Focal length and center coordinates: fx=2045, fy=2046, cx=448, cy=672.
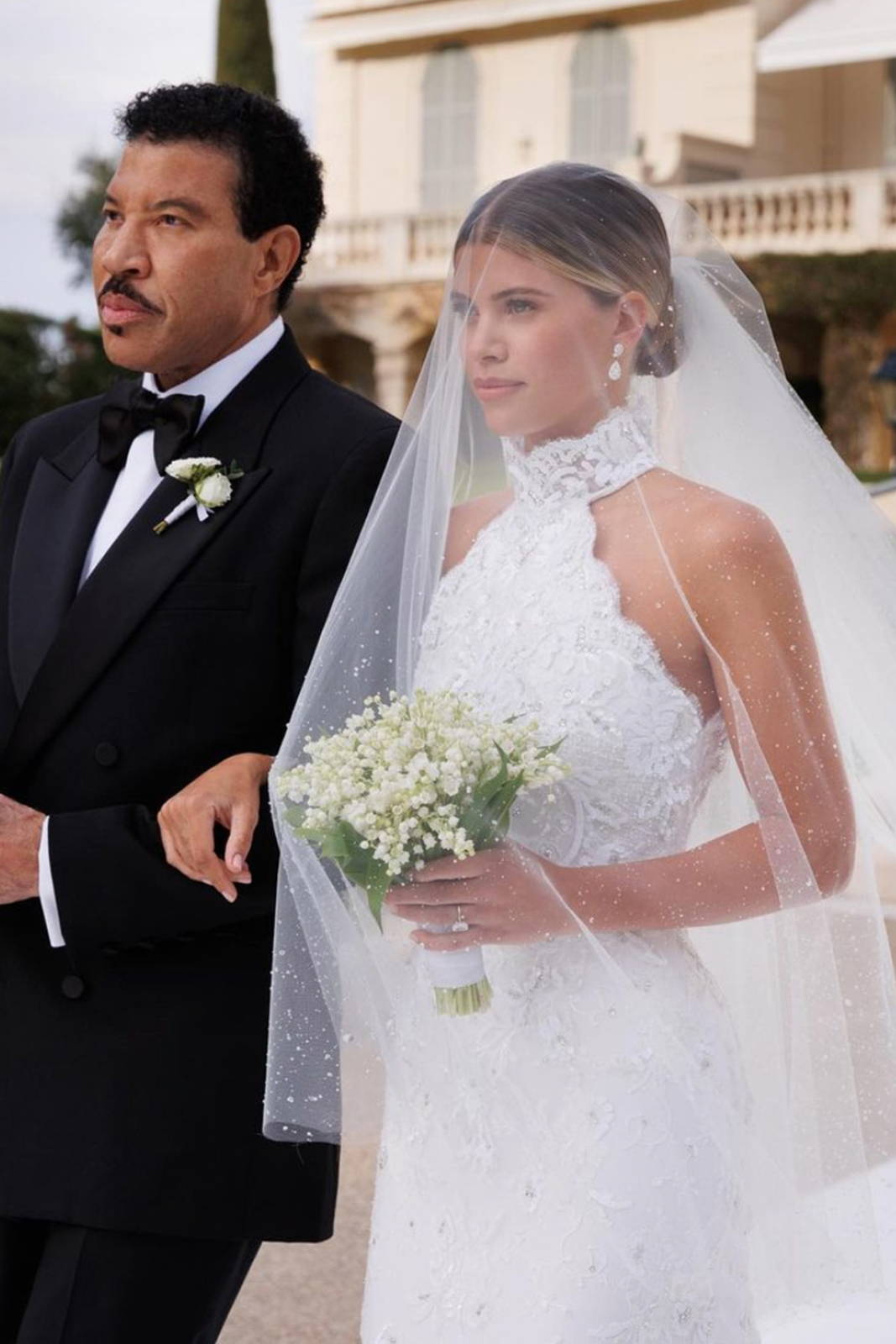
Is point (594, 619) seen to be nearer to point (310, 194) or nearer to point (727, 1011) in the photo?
point (727, 1011)

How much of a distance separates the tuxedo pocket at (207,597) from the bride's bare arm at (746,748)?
1.83ft

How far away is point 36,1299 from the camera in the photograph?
260 cm

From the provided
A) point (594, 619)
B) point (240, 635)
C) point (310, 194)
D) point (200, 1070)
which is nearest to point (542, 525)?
point (594, 619)

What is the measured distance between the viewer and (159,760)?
2.66 m

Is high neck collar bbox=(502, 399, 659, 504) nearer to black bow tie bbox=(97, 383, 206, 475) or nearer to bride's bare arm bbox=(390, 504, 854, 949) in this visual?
bride's bare arm bbox=(390, 504, 854, 949)

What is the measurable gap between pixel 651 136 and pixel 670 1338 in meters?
27.0

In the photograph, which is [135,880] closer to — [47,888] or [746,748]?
[47,888]

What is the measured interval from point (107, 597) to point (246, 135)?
0.68 metres

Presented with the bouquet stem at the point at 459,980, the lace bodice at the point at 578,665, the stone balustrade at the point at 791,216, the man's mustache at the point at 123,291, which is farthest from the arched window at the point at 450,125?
the bouquet stem at the point at 459,980

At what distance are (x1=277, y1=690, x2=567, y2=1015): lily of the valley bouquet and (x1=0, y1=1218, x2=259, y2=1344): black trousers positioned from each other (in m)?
0.60

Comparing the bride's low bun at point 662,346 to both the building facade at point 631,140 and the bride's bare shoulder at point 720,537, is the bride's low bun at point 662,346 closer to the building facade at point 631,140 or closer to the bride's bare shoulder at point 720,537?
the bride's bare shoulder at point 720,537

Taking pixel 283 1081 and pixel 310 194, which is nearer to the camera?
pixel 283 1081

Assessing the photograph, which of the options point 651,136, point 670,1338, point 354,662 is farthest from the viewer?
point 651,136

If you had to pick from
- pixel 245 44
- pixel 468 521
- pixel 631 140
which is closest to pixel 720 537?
pixel 468 521
